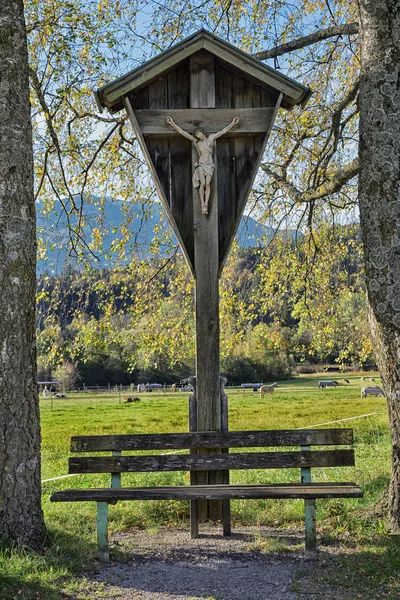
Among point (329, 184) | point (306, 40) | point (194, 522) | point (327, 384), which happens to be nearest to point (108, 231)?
point (329, 184)

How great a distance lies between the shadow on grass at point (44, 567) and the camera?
13.9 ft

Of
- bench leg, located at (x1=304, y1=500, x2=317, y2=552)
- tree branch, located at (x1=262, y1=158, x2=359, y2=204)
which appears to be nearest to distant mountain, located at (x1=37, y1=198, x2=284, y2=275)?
tree branch, located at (x1=262, y1=158, x2=359, y2=204)

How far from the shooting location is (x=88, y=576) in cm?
467

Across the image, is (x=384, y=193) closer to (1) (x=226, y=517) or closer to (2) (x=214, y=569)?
(1) (x=226, y=517)

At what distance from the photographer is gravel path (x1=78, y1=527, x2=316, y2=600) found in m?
4.36

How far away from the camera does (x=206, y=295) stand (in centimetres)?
610

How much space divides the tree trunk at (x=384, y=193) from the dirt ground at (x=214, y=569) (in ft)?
3.33

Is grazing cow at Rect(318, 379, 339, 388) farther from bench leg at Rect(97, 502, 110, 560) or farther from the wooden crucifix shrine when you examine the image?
bench leg at Rect(97, 502, 110, 560)

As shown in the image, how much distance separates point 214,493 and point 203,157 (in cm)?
303

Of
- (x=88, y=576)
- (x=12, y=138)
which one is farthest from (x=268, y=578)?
(x=12, y=138)

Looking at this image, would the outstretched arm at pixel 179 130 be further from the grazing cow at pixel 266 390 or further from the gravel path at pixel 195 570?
the grazing cow at pixel 266 390

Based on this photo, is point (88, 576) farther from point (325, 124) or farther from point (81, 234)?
point (325, 124)

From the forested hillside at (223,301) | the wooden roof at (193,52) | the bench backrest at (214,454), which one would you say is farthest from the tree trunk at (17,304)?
the forested hillside at (223,301)

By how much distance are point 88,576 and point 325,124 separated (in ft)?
24.9
